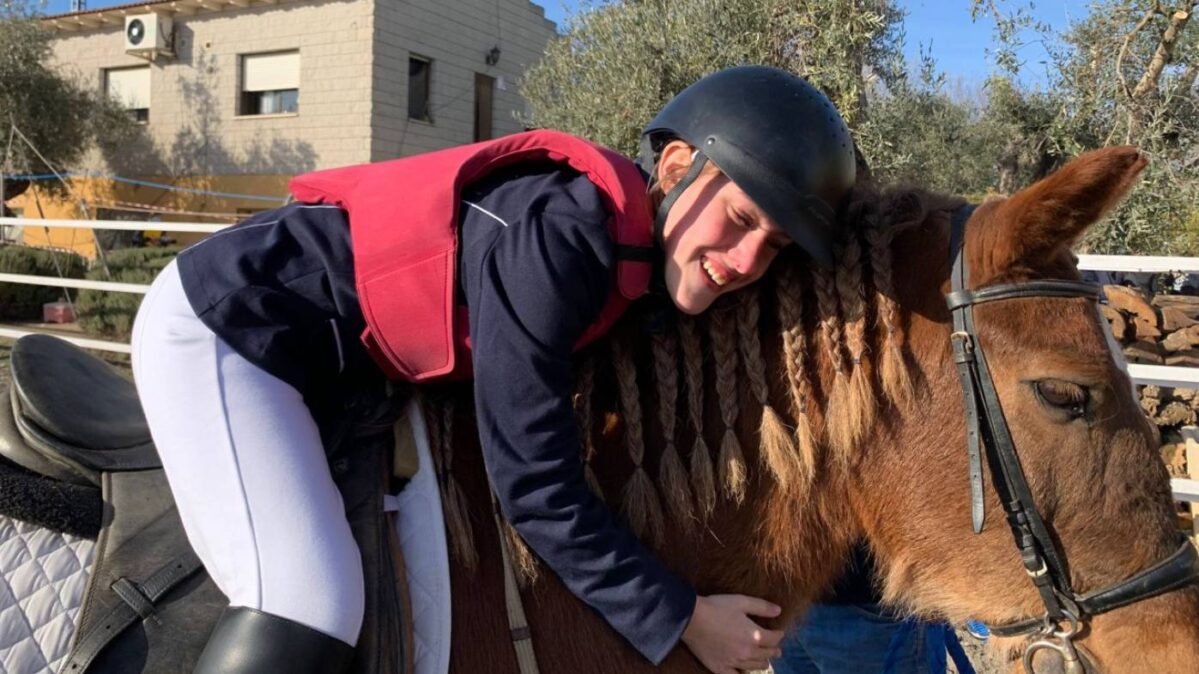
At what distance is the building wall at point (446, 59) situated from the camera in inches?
688

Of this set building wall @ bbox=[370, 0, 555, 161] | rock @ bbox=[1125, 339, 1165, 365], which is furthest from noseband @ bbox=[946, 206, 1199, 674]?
building wall @ bbox=[370, 0, 555, 161]

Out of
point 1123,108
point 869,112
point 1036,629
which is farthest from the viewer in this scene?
point 869,112

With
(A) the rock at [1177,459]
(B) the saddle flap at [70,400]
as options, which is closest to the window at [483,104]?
(A) the rock at [1177,459]

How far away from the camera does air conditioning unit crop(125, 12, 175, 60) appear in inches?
757

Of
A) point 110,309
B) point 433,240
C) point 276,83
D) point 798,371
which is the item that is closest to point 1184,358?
point 798,371

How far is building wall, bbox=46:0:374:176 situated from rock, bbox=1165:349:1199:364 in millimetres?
15457

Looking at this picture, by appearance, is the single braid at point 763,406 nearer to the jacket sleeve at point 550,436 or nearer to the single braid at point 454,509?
the jacket sleeve at point 550,436

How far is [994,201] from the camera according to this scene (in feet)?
5.61

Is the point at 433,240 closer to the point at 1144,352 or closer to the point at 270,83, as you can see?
the point at 1144,352

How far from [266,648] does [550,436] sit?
0.62 metres

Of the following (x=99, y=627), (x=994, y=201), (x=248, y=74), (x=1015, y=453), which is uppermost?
(x=248, y=74)

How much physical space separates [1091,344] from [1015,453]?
0.85ft

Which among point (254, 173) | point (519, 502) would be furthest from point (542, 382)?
point (254, 173)

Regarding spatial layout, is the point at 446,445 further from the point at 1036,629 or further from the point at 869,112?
the point at 869,112
